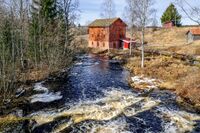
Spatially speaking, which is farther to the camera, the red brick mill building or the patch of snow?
the red brick mill building

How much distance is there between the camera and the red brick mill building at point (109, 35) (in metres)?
63.1

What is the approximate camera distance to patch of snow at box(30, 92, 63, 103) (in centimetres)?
2084

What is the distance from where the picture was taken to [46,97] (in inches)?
857

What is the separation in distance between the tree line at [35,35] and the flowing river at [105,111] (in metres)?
6.28

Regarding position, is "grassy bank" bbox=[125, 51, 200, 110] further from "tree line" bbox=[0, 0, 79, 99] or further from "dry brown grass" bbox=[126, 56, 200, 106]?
"tree line" bbox=[0, 0, 79, 99]

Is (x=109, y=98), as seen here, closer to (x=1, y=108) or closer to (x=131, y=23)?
(x=1, y=108)

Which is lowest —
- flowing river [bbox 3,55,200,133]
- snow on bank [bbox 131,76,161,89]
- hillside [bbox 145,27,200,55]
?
flowing river [bbox 3,55,200,133]

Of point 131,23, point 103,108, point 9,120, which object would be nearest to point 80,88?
point 103,108

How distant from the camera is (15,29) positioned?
104 feet

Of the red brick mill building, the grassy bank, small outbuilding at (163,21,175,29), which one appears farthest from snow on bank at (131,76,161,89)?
small outbuilding at (163,21,175,29)

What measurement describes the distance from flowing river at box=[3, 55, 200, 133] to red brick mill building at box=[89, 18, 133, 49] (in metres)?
37.3

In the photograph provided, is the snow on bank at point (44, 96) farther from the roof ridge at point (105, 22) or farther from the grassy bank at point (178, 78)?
the roof ridge at point (105, 22)

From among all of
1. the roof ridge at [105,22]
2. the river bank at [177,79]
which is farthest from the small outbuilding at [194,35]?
the river bank at [177,79]

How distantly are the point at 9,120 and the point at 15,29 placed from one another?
702 inches
